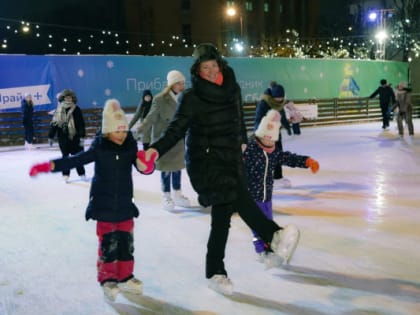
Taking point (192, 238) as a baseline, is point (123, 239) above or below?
above

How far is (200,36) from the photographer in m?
38.1

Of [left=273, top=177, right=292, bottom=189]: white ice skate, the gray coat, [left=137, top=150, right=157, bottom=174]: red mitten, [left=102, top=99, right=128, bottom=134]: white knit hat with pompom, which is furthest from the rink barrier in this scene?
[left=137, top=150, right=157, bottom=174]: red mitten

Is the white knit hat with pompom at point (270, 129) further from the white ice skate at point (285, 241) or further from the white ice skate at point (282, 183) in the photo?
the white ice skate at point (282, 183)

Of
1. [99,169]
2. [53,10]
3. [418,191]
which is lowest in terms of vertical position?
[418,191]

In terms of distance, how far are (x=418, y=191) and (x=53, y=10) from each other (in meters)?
32.0

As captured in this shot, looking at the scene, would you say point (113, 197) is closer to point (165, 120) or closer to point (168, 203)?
point (165, 120)

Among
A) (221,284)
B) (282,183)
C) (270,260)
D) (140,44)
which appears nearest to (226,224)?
(221,284)

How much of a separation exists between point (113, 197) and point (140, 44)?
100 feet

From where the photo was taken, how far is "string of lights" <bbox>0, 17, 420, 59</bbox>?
93.3 feet

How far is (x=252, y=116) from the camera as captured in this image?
18.2 m

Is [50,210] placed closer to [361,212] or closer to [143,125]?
[143,125]

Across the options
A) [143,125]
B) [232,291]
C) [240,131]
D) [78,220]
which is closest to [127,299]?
[232,291]

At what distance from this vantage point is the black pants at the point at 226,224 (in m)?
3.31

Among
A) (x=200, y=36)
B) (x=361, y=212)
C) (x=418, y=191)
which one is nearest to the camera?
(x=361, y=212)
